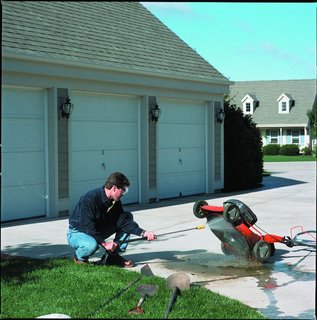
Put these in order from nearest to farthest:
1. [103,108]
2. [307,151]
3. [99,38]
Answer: [103,108], [99,38], [307,151]

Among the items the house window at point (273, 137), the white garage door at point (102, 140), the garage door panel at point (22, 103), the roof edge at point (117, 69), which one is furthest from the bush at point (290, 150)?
the garage door panel at point (22, 103)

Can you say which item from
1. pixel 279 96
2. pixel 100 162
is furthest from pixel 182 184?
pixel 279 96

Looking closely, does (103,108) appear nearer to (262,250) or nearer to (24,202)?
(24,202)

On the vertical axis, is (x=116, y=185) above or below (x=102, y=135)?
below

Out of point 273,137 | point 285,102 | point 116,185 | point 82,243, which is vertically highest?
point 285,102

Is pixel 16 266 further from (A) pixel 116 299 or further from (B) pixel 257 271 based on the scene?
(B) pixel 257 271

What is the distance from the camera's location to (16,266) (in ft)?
22.8

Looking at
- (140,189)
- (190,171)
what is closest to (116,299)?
(140,189)

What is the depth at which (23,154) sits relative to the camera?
37.4ft

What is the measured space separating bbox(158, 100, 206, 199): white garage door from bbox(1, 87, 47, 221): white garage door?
3889 mm

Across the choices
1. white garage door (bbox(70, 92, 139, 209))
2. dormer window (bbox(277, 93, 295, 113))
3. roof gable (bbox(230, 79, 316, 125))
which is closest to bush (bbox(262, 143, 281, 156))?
roof gable (bbox(230, 79, 316, 125))

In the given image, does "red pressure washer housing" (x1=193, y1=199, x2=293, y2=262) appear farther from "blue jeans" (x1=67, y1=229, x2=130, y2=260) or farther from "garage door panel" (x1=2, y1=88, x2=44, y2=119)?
"garage door panel" (x1=2, y1=88, x2=44, y2=119)

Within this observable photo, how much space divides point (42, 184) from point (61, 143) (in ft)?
2.93

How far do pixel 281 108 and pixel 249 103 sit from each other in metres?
2.88
